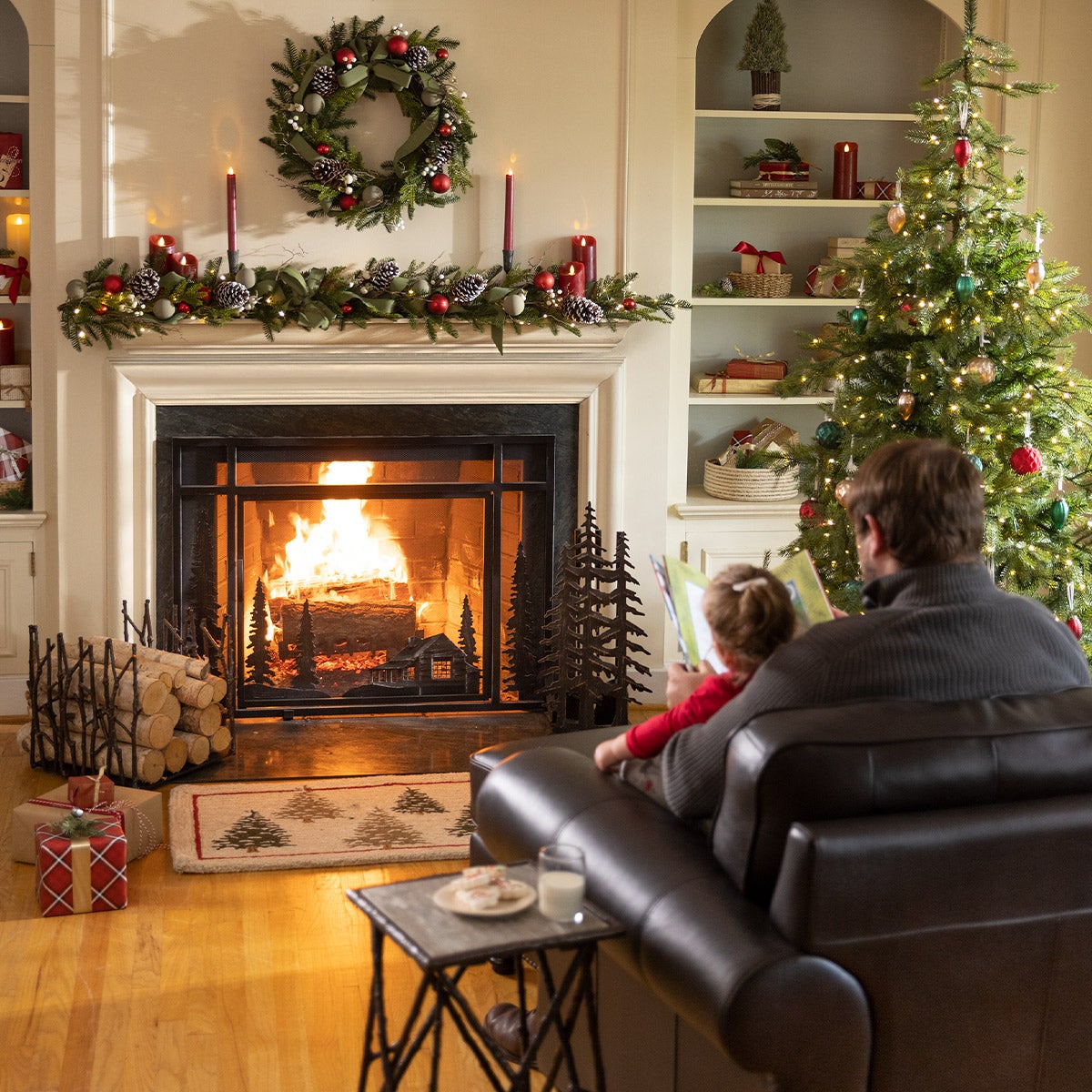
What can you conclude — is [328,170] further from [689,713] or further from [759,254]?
[689,713]

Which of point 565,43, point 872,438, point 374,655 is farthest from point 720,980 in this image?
point 565,43

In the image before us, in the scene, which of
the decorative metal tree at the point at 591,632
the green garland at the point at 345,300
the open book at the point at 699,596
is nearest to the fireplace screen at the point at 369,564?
the decorative metal tree at the point at 591,632

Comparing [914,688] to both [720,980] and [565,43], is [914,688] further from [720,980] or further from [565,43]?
[565,43]

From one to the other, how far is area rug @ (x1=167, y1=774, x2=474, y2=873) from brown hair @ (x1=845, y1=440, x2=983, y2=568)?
1979 millimetres

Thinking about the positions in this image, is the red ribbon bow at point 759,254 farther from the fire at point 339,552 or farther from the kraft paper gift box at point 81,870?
the kraft paper gift box at point 81,870

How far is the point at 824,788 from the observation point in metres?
A: 1.88

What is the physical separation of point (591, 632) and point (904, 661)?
2.59 m

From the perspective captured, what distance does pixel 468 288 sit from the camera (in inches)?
177

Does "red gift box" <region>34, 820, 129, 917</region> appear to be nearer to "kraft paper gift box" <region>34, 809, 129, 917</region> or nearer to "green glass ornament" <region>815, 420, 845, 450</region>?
"kraft paper gift box" <region>34, 809, 129, 917</region>

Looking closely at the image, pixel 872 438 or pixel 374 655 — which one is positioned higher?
pixel 872 438

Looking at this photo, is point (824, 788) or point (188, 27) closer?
point (824, 788)

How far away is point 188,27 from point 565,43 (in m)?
1.23

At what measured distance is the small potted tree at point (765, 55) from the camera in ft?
16.5

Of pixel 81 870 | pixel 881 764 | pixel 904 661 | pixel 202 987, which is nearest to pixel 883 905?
pixel 881 764
